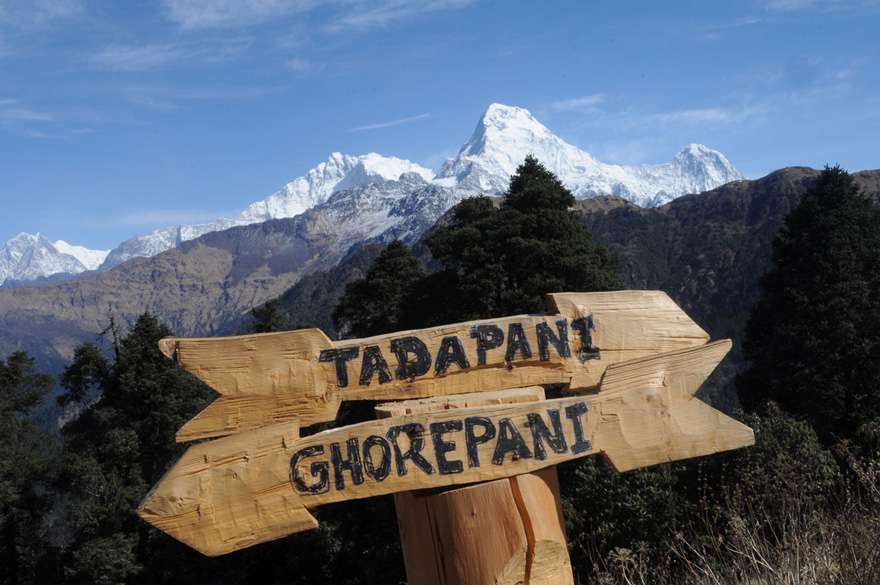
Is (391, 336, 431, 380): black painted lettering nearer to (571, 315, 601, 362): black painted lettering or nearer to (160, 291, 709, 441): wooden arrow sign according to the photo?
(160, 291, 709, 441): wooden arrow sign

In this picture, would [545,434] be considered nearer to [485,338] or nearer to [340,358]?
[485,338]

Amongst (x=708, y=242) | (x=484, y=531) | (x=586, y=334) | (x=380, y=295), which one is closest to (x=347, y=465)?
(x=484, y=531)

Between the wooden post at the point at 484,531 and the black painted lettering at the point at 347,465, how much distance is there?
0.83ft

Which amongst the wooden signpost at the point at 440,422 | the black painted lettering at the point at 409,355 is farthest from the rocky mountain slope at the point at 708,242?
the black painted lettering at the point at 409,355

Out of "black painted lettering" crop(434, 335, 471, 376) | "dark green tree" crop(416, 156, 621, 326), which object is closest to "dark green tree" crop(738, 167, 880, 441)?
"dark green tree" crop(416, 156, 621, 326)

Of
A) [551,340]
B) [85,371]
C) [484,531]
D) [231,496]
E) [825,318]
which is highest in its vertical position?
[85,371]

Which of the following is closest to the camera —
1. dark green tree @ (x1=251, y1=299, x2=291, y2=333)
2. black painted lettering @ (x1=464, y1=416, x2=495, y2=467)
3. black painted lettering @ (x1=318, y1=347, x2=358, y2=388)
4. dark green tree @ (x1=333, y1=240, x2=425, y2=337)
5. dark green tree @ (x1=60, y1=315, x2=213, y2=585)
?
black painted lettering @ (x1=464, y1=416, x2=495, y2=467)

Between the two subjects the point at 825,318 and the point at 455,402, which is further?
the point at 825,318

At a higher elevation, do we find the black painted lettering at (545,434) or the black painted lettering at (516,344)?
the black painted lettering at (516,344)

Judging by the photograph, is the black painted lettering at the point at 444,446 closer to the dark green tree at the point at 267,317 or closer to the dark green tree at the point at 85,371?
the dark green tree at the point at 267,317

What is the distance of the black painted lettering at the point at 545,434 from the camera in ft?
12.5

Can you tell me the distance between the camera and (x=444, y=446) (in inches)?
147

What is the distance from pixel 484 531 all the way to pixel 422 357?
911 mm

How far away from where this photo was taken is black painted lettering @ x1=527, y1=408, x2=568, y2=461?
380cm
